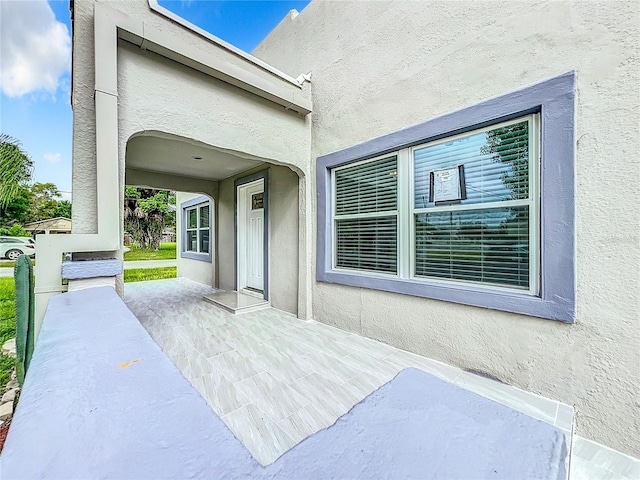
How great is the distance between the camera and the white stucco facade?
7.30ft

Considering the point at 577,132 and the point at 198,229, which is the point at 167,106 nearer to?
the point at 577,132

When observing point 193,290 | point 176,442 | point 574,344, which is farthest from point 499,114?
point 193,290

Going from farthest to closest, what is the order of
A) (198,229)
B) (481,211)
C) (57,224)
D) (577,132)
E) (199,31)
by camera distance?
(198,229) → (57,224) → (199,31) → (481,211) → (577,132)

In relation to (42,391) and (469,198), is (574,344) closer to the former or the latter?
(469,198)

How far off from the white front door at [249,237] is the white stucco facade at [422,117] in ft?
5.79

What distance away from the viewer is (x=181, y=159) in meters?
5.70

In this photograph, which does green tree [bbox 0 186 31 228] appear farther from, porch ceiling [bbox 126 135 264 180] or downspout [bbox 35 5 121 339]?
downspout [bbox 35 5 121 339]

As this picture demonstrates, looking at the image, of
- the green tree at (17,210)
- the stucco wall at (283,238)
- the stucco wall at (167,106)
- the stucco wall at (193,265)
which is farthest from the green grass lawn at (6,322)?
the green tree at (17,210)

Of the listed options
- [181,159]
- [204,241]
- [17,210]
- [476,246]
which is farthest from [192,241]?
[17,210]

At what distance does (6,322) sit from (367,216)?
271 inches

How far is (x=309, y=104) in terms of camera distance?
15.1 feet

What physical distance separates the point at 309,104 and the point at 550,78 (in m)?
3.20

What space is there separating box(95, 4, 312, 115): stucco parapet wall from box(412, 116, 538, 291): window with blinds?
7.32ft

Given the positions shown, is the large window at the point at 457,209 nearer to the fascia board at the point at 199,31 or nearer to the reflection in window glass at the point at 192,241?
the fascia board at the point at 199,31
